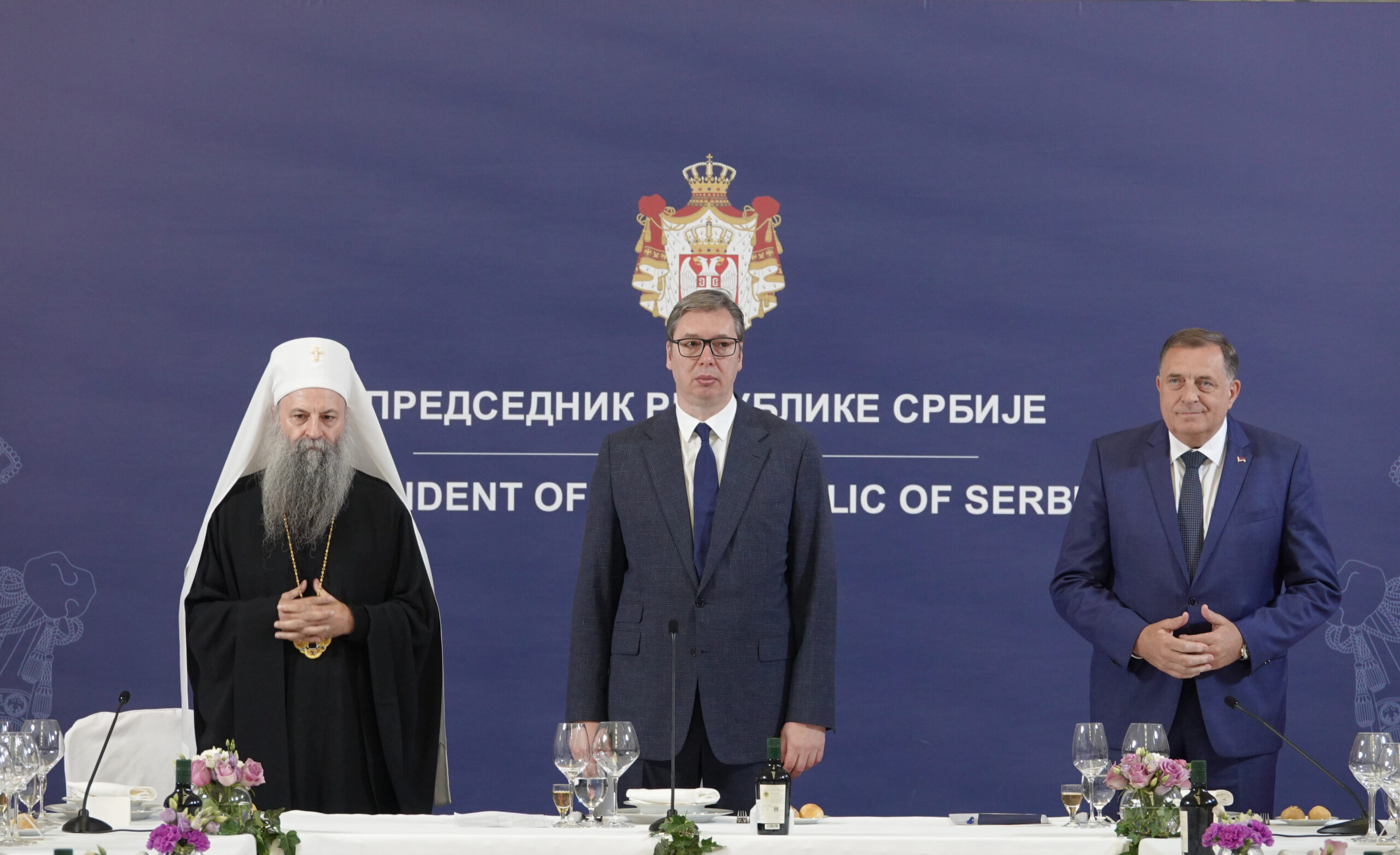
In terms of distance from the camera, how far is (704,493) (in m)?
3.72

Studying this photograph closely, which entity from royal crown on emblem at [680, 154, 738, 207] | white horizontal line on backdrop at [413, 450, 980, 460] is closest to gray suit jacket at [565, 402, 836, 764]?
white horizontal line on backdrop at [413, 450, 980, 460]

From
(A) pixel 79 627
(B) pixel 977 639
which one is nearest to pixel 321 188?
(A) pixel 79 627

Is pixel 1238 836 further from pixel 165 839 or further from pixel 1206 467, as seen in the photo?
pixel 1206 467

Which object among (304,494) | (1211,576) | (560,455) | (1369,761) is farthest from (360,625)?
(1369,761)

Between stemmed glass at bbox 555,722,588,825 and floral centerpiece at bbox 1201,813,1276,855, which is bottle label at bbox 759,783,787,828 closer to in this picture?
stemmed glass at bbox 555,722,588,825

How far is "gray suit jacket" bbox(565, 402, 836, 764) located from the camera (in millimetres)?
3594

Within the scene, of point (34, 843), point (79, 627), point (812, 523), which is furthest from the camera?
point (79, 627)

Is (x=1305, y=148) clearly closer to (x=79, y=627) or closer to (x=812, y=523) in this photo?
(x=812, y=523)

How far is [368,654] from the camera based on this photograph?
373cm

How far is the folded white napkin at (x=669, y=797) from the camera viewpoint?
2906 mm

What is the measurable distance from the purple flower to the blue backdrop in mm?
2756

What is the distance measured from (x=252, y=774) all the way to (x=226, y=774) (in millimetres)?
63

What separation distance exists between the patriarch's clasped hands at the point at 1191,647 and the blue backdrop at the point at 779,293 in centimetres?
140

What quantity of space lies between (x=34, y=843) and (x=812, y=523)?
1.91m
